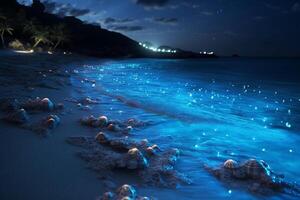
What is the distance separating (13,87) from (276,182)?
8756 mm

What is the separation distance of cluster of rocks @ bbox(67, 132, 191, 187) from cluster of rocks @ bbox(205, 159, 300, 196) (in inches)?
26.1

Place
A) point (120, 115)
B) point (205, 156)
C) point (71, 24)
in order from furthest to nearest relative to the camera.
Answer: point (71, 24), point (120, 115), point (205, 156)

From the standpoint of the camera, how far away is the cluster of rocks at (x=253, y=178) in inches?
176

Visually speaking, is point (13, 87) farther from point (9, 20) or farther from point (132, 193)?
point (9, 20)

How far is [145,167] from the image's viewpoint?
4.63 metres

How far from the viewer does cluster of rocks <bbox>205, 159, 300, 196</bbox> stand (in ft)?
14.6

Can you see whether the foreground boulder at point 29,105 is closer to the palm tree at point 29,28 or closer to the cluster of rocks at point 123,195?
the cluster of rocks at point 123,195

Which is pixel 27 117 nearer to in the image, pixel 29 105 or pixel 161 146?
pixel 29 105

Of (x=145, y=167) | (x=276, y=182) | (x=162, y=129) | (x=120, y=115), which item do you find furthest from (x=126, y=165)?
(x=120, y=115)

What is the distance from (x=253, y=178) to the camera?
4645 millimetres

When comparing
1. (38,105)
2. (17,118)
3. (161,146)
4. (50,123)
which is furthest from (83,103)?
(161,146)

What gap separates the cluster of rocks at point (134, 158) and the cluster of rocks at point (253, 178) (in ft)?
2.17

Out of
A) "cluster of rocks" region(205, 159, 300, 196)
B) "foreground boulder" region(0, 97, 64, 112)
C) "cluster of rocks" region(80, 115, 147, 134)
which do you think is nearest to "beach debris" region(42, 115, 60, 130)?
"cluster of rocks" region(80, 115, 147, 134)

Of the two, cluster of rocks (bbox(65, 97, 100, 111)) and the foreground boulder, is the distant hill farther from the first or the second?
the foreground boulder
